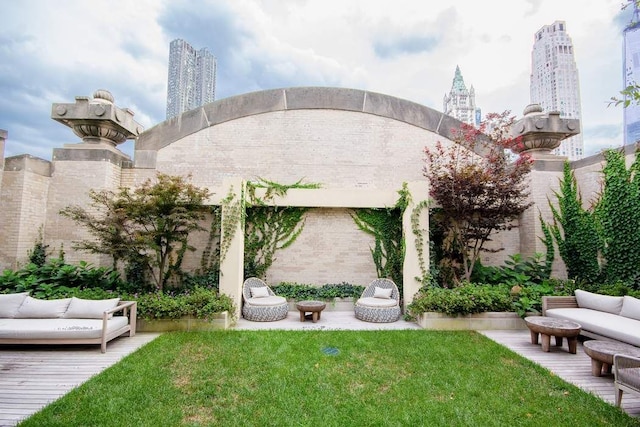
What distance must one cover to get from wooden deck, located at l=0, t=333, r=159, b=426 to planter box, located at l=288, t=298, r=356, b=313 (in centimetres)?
318

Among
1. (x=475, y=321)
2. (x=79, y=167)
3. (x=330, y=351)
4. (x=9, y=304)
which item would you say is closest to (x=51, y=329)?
(x=9, y=304)

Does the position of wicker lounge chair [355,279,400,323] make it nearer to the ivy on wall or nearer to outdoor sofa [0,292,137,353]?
outdoor sofa [0,292,137,353]

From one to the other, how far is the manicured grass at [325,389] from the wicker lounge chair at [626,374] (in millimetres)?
234

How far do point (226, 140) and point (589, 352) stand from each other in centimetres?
868

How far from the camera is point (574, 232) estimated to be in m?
7.86

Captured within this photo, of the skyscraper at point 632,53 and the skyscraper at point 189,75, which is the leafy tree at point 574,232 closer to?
the skyscraper at point 632,53

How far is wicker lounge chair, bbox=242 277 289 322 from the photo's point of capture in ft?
21.7

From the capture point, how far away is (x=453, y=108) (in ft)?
175

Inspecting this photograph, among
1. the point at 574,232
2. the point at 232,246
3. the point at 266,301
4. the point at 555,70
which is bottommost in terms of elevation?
the point at 266,301

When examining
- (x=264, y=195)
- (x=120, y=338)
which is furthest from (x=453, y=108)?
(x=120, y=338)

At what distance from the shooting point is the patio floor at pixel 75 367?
3.27 metres

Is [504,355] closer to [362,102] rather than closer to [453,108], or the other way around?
[362,102]

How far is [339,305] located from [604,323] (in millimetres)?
4898

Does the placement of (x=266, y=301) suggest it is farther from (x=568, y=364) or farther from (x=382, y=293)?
(x=568, y=364)
